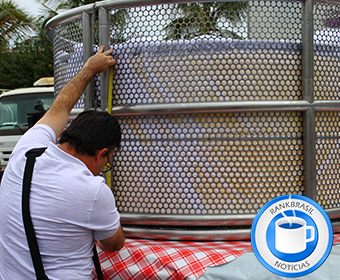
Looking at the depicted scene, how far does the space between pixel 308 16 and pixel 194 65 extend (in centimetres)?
64

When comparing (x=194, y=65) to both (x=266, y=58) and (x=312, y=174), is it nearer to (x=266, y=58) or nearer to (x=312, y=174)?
(x=266, y=58)

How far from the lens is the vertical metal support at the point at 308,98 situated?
81.1 inches

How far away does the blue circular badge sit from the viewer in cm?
163

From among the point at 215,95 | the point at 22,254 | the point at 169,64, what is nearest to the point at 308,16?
the point at 215,95

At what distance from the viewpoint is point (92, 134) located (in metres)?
1.77

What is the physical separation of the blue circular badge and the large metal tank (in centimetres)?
41

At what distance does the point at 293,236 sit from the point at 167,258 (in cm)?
60

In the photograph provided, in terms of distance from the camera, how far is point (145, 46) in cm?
215

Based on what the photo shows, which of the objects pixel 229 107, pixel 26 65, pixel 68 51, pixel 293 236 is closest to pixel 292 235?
pixel 293 236

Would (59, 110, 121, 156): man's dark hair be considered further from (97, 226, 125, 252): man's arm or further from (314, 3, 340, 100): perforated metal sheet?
(314, 3, 340, 100): perforated metal sheet

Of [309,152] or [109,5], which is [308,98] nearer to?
[309,152]

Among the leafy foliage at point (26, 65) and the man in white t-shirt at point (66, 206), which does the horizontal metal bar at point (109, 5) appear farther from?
the leafy foliage at point (26, 65)

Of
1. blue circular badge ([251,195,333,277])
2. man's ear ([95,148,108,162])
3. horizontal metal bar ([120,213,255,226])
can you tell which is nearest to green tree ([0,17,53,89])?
horizontal metal bar ([120,213,255,226])

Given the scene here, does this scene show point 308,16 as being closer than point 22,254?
No
